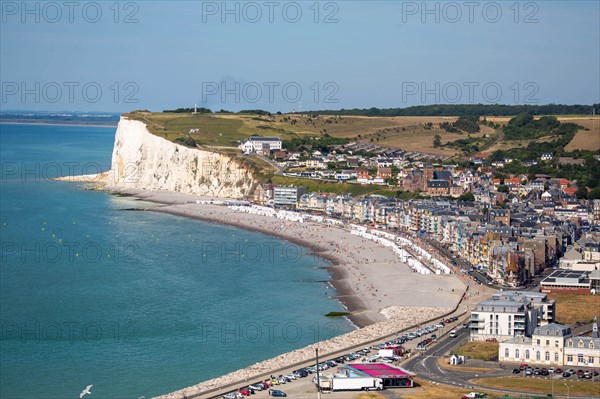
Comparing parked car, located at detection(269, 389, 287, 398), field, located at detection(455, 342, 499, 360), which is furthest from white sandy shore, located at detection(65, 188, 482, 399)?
field, located at detection(455, 342, 499, 360)

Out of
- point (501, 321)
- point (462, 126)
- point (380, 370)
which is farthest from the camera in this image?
point (462, 126)

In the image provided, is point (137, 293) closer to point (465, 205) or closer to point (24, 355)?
point (24, 355)

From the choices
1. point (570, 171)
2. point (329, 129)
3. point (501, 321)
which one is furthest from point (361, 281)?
point (329, 129)

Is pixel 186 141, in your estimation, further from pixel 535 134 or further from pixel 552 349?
pixel 552 349

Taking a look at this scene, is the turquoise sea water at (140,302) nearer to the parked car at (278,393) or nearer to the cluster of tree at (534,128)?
the parked car at (278,393)

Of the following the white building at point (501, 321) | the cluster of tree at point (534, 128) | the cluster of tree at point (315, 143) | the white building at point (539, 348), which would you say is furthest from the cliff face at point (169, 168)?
the white building at point (539, 348)

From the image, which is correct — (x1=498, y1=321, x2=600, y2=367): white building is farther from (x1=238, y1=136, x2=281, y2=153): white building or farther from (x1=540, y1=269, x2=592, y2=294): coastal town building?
(x1=238, y1=136, x2=281, y2=153): white building

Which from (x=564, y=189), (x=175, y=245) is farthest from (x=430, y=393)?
(x=564, y=189)
